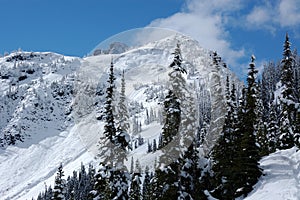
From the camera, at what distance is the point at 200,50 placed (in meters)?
23.6

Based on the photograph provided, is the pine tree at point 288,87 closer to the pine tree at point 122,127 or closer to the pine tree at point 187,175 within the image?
the pine tree at point 187,175

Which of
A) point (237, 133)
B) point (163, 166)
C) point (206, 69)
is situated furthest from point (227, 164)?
point (206, 69)

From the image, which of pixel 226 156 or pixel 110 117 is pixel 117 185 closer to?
pixel 110 117

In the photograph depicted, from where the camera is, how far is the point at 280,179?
22.1 m

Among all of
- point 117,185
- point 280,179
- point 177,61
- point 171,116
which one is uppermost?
point 177,61

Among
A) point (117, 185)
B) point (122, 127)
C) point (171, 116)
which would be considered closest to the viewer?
point (171, 116)

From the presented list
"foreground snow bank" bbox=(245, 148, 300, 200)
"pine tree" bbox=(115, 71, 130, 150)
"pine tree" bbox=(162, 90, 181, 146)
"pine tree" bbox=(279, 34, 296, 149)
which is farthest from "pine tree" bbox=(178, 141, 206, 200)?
"pine tree" bbox=(279, 34, 296, 149)

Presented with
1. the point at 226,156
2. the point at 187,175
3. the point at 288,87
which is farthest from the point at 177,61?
the point at 288,87

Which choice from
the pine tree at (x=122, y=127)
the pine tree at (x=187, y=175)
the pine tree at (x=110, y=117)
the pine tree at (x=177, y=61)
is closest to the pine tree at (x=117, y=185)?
the pine tree at (x=122, y=127)

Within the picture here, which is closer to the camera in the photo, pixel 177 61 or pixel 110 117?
pixel 177 61

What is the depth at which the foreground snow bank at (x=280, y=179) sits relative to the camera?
1902 centimetres

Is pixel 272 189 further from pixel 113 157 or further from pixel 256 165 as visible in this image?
pixel 113 157

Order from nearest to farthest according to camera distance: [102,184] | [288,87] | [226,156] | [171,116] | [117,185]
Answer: [171,116] → [117,185] → [102,184] → [226,156] → [288,87]

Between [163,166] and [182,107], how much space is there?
3726mm
